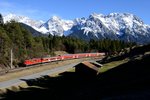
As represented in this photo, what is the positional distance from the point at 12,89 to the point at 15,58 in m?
75.3

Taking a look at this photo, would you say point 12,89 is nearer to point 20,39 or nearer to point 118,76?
point 118,76

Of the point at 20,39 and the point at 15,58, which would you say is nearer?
the point at 15,58

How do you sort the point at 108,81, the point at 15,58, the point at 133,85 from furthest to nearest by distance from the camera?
the point at 15,58
the point at 108,81
the point at 133,85

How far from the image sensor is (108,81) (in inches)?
1930

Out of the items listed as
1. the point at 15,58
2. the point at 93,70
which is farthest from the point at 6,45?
the point at 93,70

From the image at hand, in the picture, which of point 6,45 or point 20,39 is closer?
point 6,45

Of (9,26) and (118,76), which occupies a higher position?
(9,26)

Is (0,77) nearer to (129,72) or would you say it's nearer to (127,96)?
(129,72)

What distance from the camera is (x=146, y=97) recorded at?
3209 cm

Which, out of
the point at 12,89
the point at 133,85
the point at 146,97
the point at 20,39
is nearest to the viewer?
the point at 146,97

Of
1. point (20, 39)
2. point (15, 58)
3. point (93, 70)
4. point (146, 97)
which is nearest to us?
point (146, 97)

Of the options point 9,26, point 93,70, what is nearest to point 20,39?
point 9,26

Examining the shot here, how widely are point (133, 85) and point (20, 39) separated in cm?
12613

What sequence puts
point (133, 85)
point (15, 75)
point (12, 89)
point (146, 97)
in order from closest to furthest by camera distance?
1. point (146, 97)
2. point (133, 85)
3. point (12, 89)
4. point (15, 75)
